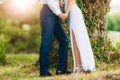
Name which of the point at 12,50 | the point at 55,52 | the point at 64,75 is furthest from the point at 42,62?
the point at 12,50

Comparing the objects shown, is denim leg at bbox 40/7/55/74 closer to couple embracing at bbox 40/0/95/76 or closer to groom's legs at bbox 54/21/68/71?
couple embracing at bbox 40/0/95/76

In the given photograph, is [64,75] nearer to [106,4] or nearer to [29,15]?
[106,4]

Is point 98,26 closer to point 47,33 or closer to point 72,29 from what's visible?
point 72,29

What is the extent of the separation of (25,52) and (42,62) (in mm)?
9941

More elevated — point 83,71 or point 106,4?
point 106,4

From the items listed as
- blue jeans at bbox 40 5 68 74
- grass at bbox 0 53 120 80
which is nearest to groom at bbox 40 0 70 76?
blue jeans at bbox 40 5 68 74

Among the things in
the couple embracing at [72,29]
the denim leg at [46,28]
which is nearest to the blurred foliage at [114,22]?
the couple embracing at [72,29]

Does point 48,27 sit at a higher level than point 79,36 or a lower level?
higher

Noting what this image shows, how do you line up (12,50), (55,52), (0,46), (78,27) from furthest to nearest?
(12,50) → (0,46) → (55,52) → (78,27)

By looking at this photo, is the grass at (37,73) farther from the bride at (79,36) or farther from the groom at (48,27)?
the groom at (48,27)

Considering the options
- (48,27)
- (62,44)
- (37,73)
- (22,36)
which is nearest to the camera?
(48,27)

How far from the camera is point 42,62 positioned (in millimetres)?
10547

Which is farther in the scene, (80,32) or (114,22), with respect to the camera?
(114,22)

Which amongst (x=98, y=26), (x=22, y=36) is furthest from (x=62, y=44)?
(x=22, y=36)
